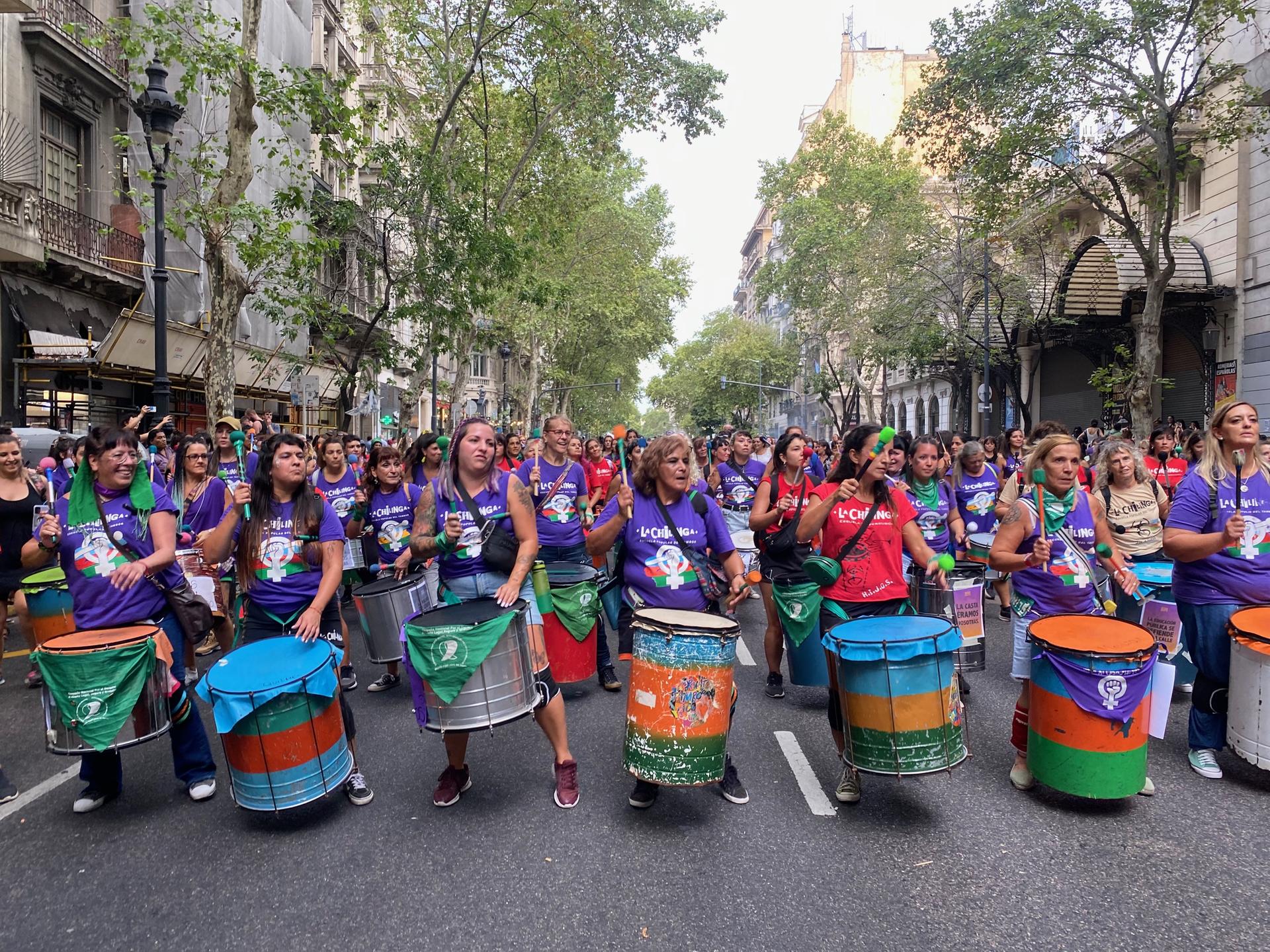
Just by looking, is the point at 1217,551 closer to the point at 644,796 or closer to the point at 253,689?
the point at 644,796

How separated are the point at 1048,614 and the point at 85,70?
20.1m

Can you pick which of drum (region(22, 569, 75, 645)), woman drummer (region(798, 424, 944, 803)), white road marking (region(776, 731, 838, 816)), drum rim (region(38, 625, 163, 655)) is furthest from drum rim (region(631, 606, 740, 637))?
drum (region(22, 569, 75, 645))

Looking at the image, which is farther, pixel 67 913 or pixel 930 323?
pixel 930 323

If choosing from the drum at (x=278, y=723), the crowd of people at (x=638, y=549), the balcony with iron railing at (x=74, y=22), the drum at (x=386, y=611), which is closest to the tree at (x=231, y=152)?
the balcony with iron railing at (x=74, y=22)

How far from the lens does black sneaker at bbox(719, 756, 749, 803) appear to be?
444cm

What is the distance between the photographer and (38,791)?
4.71 m

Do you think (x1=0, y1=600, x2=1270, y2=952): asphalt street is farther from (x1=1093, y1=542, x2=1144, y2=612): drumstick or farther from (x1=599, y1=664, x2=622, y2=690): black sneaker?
(x1=599, y1=664, x2=622, y2=690): black sneaker

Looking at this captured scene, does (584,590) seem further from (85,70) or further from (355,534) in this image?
(85,70)

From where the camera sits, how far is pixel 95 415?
17.7 meters

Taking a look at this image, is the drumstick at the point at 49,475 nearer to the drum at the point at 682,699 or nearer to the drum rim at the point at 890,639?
the drum at the point at 682,699

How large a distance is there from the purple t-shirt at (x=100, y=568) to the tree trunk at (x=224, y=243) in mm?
8514

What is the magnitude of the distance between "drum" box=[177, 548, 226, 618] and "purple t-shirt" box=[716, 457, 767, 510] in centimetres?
477

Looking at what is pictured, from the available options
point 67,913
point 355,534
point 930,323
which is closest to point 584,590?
point 355,534

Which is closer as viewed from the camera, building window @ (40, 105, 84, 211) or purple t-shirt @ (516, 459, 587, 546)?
purple t-shirt @ (516, 459, 587, 546)
